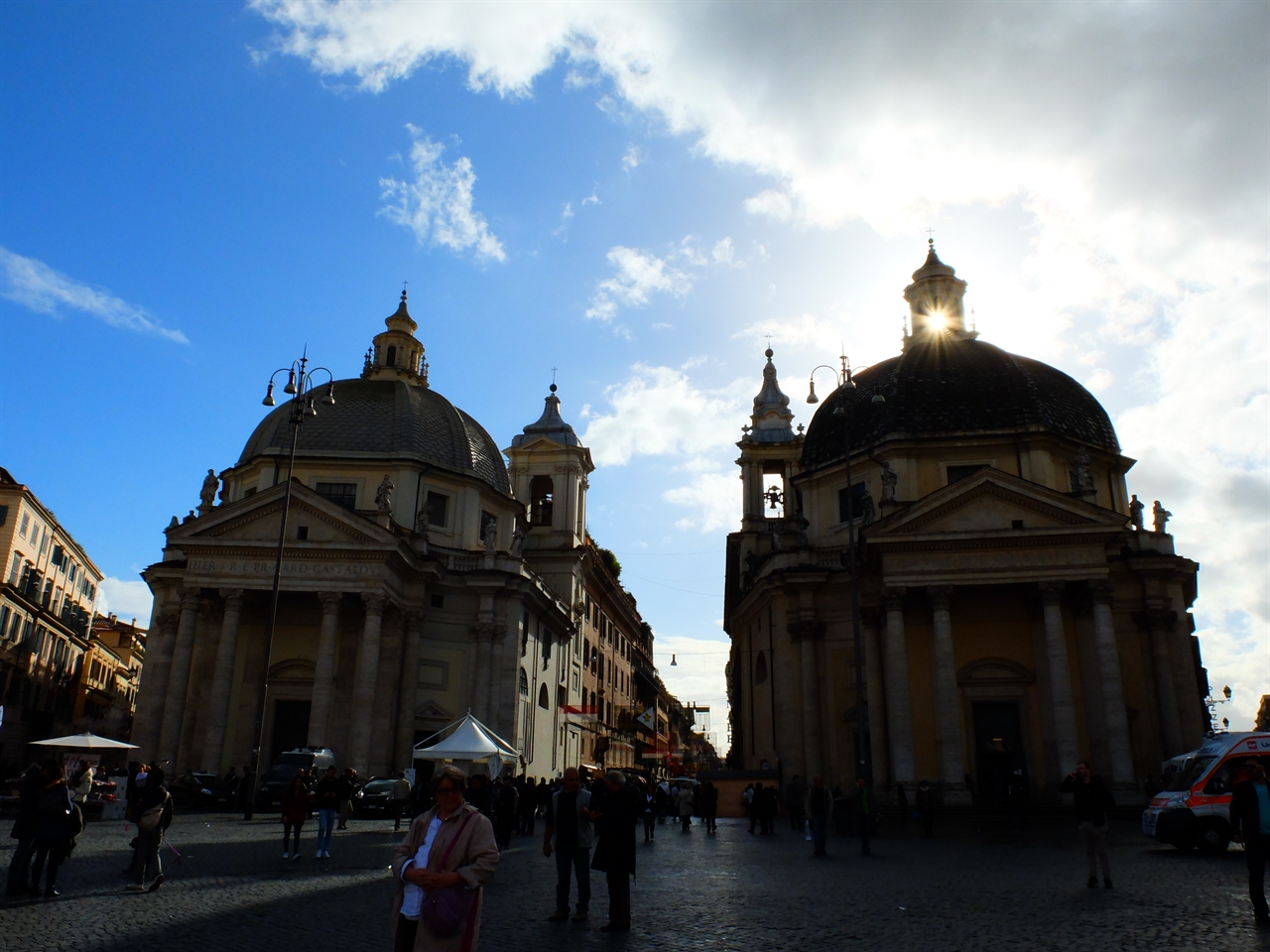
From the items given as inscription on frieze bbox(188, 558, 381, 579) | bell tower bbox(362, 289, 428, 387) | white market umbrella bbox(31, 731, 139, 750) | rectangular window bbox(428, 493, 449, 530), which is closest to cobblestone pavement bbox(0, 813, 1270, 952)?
white market umbrella bbox(31, 731, 139, 750)

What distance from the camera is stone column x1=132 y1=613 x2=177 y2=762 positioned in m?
35.4

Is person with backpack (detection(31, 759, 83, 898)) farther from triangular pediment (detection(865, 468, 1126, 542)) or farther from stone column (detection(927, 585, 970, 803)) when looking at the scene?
triangular pediment (detection(865, 468, 1126, 542))

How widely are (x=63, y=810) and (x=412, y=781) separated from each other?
68.8 ft

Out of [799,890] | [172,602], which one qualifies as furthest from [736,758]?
[799,890]

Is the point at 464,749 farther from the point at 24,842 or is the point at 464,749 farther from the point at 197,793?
the point at 24,842

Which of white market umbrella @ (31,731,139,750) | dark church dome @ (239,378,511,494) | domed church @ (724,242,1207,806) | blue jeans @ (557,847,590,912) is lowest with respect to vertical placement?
blue jeans @ (557,847,590,912)

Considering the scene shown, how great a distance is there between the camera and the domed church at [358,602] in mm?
36000

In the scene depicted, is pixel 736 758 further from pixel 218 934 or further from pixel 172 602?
pixel 218 934

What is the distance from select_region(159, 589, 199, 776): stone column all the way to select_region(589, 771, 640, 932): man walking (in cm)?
2967

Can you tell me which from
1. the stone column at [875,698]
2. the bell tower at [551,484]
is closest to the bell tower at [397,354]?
the bell tower at [551,484]

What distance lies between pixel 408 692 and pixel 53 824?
2821 cm

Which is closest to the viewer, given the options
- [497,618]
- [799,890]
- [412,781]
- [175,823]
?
[799,890]

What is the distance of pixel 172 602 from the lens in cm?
3912

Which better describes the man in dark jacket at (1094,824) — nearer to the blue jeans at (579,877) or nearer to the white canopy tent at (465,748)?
the blue jeans at (579,877)
